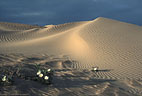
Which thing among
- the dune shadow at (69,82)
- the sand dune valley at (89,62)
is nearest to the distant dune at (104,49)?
the sand dune valley at (89,62)

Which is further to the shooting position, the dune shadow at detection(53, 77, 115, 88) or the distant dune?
the distant dune

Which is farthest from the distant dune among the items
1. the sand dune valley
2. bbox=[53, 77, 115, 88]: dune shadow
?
bbox=[53, 77, 115, 88]: dune shadow

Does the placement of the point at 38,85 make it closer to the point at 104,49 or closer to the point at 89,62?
the point at 89,62

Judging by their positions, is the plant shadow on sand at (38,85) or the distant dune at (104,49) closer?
the plant shadow on sand at (38,85)

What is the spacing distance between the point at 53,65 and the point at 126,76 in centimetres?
259

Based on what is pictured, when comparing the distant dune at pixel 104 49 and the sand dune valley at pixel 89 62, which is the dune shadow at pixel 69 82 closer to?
the sand dune valley at pixel 89 62

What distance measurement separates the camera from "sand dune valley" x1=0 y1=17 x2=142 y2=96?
176 inches

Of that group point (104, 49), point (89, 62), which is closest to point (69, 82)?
point (89, 62)

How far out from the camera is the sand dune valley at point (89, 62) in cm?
448

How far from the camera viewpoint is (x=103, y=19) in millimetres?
15758

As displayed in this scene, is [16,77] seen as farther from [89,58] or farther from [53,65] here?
[89,58]

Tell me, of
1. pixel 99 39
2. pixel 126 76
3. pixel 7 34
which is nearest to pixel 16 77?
pixel 126 76

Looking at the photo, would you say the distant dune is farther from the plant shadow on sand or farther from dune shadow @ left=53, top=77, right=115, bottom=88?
the plant shadow on sand

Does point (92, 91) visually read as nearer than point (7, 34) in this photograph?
Yes
